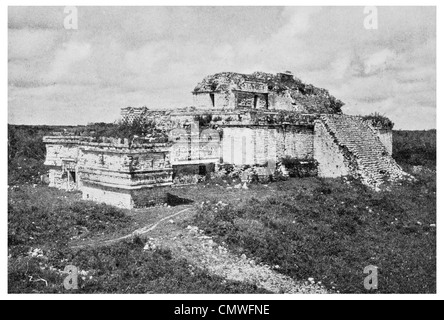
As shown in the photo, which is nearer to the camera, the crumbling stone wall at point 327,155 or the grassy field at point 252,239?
the grassy field at point 252,239

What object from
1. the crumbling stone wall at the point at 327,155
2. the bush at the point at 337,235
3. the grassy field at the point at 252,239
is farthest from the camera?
the crumbling stone wall at the point at 327,155

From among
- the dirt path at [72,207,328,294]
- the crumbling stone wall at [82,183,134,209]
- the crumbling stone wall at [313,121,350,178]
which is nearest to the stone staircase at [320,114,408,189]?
the crumbling stone wall at [313,121,350,178]

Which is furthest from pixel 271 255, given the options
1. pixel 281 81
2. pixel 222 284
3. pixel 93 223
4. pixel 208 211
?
pixel 281 81

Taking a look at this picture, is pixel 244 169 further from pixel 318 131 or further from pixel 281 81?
pixel 281 81

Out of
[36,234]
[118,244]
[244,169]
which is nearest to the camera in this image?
[118,244]

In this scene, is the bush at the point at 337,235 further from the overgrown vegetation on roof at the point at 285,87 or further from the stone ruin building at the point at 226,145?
the overgrown vegetation on roof at the point at 285,87

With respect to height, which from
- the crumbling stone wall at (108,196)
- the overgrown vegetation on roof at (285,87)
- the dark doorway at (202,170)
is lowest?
the crumbling stone wall at (108,196)

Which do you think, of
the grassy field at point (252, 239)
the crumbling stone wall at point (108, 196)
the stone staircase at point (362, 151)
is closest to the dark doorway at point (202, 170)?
the grassy field at point (252, 239)
